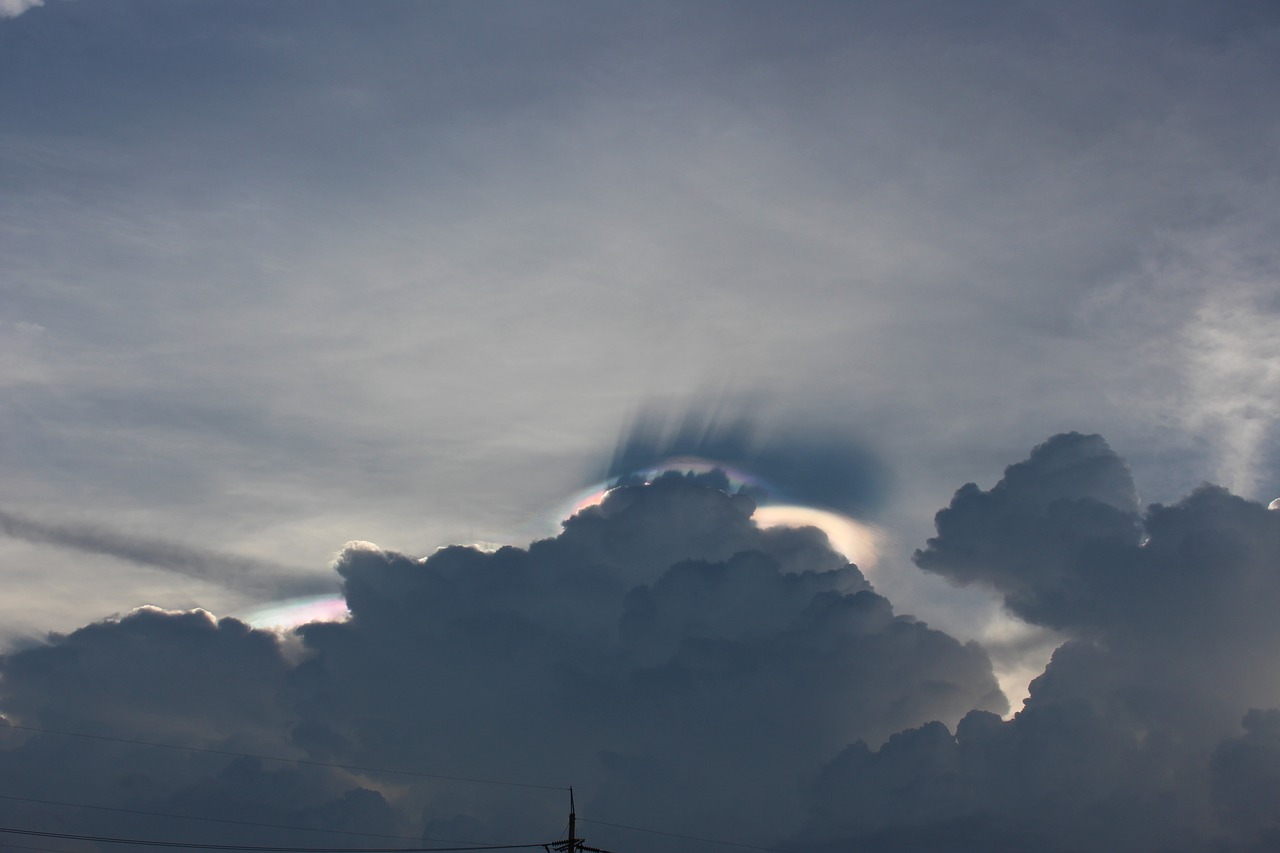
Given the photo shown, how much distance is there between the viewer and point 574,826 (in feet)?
510
